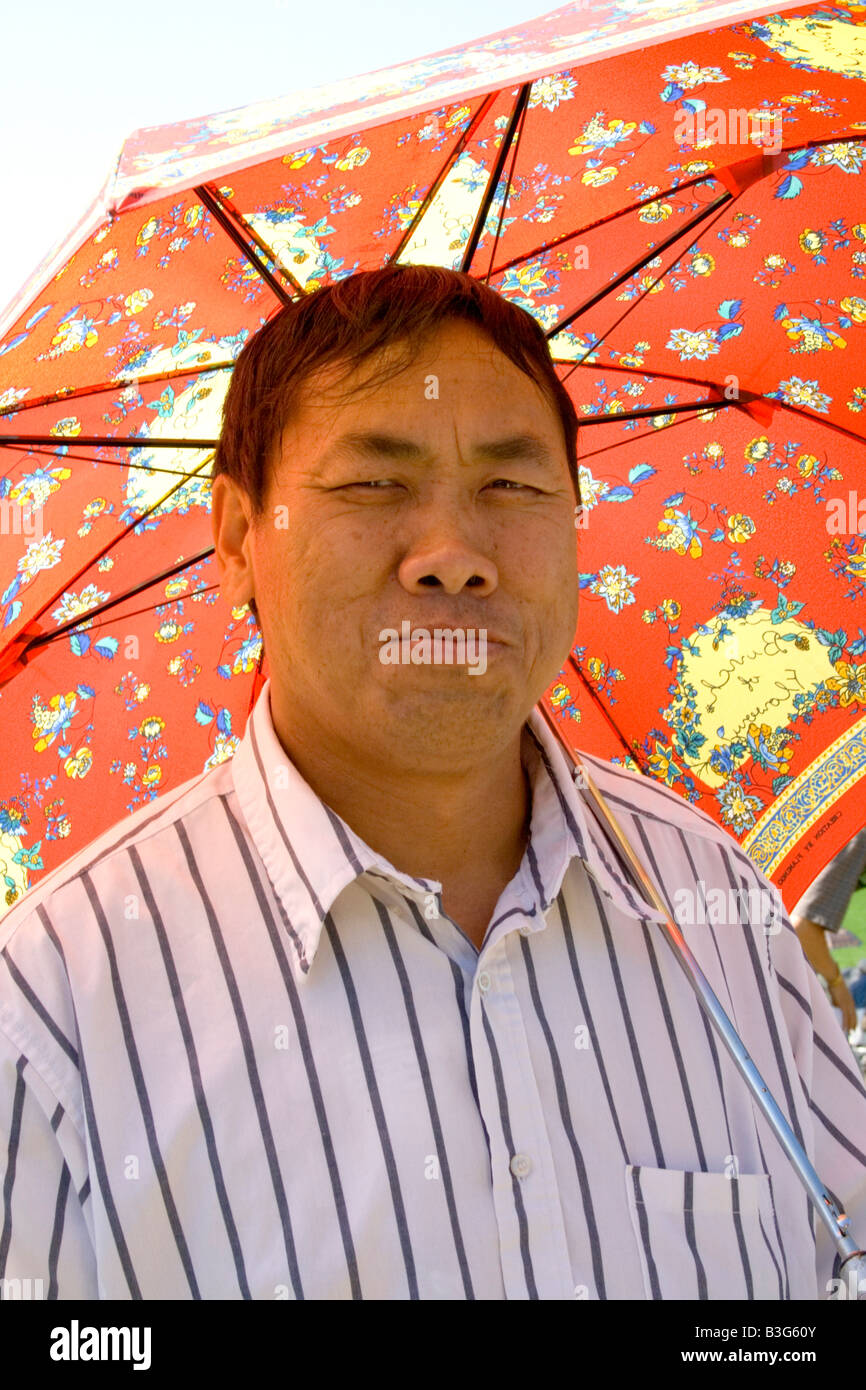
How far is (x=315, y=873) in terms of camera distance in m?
1.53

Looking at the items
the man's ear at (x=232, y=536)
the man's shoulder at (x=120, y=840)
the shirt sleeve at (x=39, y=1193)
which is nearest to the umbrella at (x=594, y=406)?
the man's ear at (x=232, y=536)

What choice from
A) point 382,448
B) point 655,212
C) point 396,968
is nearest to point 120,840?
point 396,968

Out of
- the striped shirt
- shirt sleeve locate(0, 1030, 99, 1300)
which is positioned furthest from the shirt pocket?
shirt sleeve locate(0, 1030, 99, 1300)

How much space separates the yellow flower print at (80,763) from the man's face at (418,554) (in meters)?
0.65

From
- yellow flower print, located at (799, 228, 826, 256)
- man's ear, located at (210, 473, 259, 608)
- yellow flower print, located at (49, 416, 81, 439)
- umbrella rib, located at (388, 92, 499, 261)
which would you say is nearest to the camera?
man's ear, located at (210, 473, 259, 608)

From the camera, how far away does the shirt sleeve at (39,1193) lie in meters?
1.27

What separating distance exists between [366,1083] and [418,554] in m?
0.64

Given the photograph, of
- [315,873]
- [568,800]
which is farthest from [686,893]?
[315,873]

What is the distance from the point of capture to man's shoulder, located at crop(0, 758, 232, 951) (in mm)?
1481

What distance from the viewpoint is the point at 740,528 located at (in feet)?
7.37

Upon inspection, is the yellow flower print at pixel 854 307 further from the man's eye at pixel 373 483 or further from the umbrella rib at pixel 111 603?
the umbrella rib at pixel 111 603

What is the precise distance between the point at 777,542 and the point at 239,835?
46.8 inches

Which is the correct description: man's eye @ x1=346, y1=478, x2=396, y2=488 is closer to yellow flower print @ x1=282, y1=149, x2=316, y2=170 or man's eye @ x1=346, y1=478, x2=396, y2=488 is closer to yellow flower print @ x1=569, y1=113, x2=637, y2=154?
yellow flower print @ x1=282, y1=149, x2=316, y2=170

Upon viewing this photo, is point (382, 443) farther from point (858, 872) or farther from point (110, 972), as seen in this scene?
point (858, 872)
